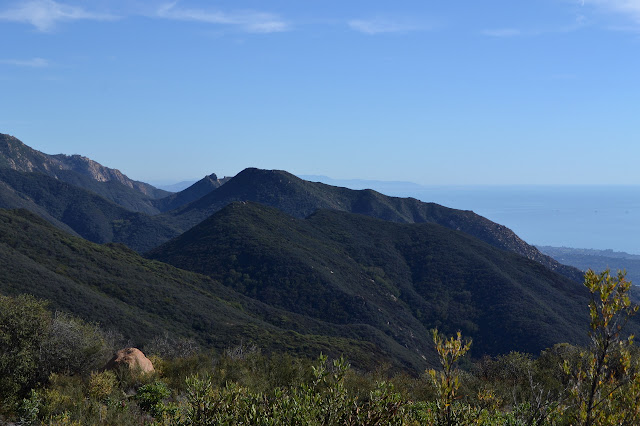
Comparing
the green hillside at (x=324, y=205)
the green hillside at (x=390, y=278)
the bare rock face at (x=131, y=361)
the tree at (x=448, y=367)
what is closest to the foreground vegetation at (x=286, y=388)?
the tree at (x=448, y=367)

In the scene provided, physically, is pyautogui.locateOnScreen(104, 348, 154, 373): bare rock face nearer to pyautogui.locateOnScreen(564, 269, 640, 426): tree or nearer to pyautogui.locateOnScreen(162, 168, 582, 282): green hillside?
pyautogui.locateOnScreen(564, 269, 640, 426): tree

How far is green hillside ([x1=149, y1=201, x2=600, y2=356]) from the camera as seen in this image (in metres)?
79.4

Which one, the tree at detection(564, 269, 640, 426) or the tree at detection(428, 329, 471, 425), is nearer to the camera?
the tree at detection(564, 269, 640, 426)

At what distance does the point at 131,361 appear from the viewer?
19641mm

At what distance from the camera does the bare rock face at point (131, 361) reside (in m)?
19.5

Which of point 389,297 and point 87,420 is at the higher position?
point 87,420

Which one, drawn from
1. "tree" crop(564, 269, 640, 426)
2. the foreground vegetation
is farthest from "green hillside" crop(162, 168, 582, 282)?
"tree" crop(564, 269, 640, 426)

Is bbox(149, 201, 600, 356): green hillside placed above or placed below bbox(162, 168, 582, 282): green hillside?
below

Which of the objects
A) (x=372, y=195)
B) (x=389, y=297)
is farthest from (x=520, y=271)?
(x=372, y=195)

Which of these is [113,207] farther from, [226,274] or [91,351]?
[91,351]

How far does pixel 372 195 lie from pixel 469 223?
35626mm

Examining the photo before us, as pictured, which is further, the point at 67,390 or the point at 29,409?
the point at 67,390

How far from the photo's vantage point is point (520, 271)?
332 ft

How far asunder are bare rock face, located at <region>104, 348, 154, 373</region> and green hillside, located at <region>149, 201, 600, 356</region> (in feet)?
191
